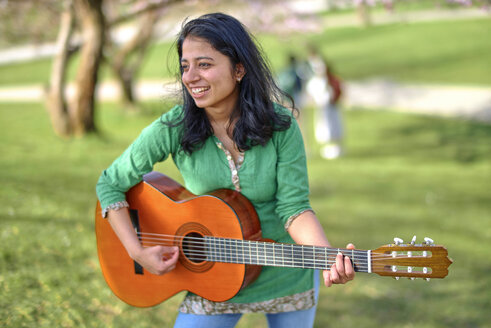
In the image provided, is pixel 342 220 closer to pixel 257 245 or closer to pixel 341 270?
pixel 257 245

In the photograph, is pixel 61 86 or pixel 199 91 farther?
pixel 61 86

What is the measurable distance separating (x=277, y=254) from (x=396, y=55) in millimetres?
23815

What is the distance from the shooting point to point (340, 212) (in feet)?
25.1

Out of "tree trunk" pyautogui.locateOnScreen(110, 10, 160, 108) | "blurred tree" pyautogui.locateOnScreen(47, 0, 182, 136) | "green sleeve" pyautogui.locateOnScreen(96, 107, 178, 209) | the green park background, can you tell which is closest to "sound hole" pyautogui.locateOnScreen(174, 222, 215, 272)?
"green sleeve" pyautogui.locateOnScreen(96, 107, 178, 209)

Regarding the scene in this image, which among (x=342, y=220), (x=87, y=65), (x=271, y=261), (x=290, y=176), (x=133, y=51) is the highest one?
(x=133, y=51)

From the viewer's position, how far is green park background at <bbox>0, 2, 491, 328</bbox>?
4496 millimetres

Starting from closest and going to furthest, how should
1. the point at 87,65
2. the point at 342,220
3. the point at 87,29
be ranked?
the point at 342,220 → the point at 87,29 → the point at 87,65

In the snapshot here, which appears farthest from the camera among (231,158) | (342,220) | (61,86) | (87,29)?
(61,86)

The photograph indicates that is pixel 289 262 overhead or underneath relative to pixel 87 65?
underneath

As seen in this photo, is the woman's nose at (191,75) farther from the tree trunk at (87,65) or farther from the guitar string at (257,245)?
the tree trunk at (87,65)

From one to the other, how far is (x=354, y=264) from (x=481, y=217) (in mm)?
5865

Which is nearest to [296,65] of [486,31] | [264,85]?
[264,85]

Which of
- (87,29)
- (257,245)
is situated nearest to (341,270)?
(257,245)

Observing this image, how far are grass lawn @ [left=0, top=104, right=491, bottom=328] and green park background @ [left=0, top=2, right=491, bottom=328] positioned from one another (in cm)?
2
